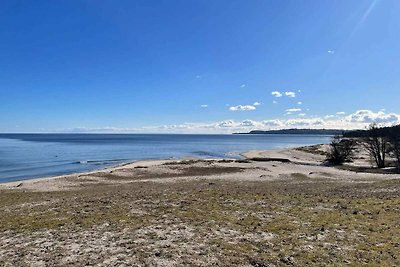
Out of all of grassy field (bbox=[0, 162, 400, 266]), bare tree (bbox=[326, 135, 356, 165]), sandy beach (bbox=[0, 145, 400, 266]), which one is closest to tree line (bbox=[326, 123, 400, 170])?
bare tree (bbox=[326, 135, 356, 165])

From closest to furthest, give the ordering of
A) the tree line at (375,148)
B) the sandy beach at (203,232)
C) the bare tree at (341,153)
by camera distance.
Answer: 1. the sandy beach at (203,232)
2. the tree line at (375,148)
3. the bare tree at (341,153)

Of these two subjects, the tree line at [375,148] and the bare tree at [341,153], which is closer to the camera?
the tree line at [375,148]

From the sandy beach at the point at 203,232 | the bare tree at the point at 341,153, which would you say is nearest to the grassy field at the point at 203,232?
the sandy beach at the point at 203,232

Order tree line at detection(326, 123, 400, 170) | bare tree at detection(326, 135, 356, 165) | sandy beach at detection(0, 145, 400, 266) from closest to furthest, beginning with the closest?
sandy beach at detection(0, 145, 400, 266)
tree line at detection(326, 123, 400, 170)
bare tree at detection(326, 135, 356, 165)

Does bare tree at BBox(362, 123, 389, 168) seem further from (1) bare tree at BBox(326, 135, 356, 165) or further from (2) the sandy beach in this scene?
(2) the sandy beach

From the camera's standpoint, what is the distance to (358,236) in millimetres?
11977

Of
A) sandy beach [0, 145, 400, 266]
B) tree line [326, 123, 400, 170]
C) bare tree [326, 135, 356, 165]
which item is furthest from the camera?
bare tree [326, 135, 356, 165]

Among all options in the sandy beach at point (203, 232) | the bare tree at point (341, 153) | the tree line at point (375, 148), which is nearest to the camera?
the sandy beach at point (203, 232)

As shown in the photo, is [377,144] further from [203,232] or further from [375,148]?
[203,232]

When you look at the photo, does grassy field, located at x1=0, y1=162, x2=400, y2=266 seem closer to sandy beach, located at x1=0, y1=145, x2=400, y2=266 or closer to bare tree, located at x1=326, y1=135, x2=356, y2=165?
sandy beach, located at x1=0, y1=145, x2=400, y2=266

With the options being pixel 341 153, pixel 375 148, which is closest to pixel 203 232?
pixel 375 148

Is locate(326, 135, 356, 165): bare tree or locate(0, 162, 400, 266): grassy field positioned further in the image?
locate(326, 135, 356, 165): bare tree

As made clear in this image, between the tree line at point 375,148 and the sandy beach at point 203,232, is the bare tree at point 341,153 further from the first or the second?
the sandy beach at point 203,232

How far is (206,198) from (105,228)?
824 cm
